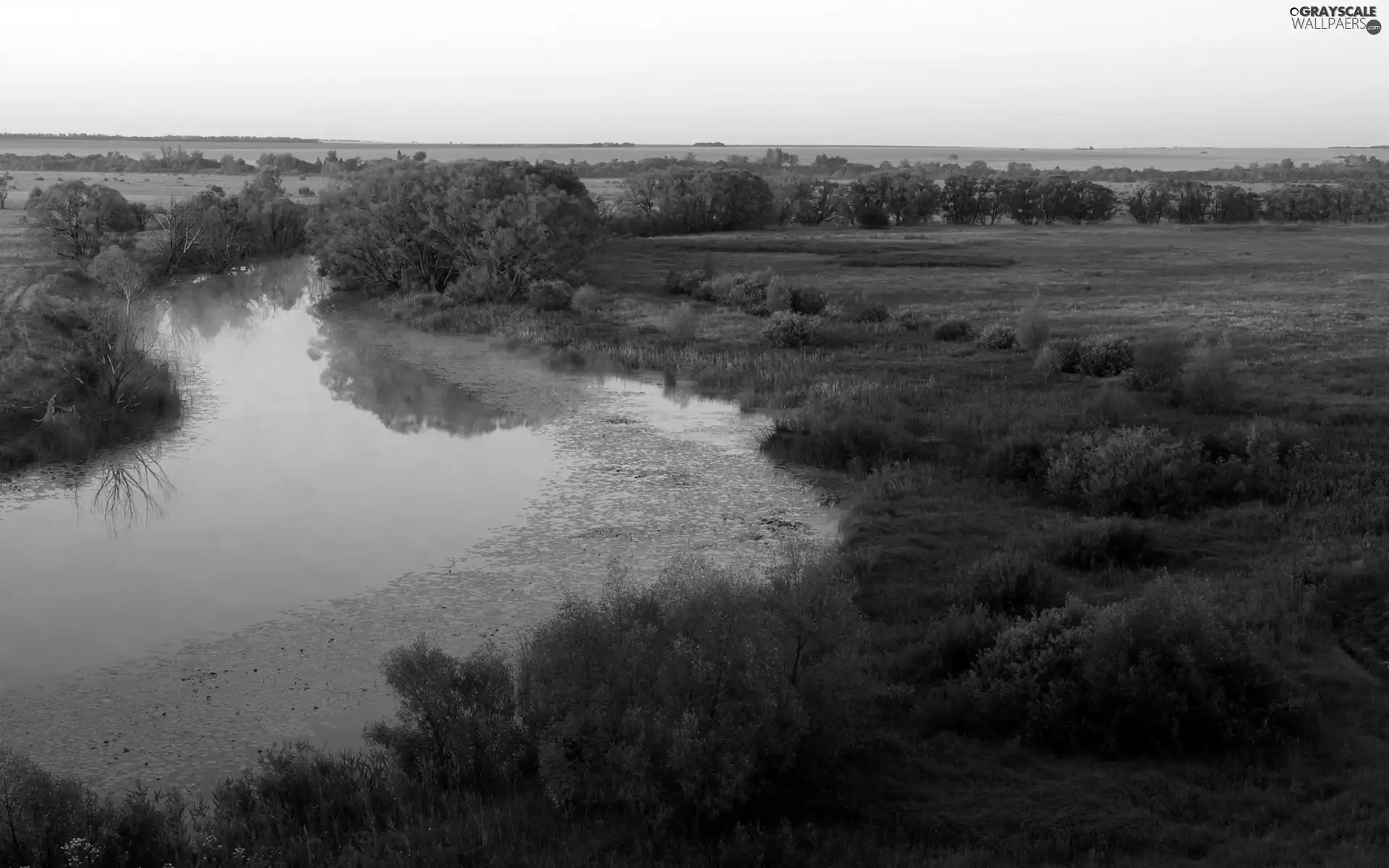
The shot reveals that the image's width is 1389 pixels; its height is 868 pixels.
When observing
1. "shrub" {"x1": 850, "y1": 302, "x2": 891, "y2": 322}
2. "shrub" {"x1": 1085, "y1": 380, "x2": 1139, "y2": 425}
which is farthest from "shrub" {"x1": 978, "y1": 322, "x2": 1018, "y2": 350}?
"shrub" {"x1": 1085, "y1": 380, "x2": 1139, "y2": 425}

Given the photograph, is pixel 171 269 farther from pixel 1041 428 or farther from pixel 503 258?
pixel 1041 428

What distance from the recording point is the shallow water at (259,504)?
1174 centimetres

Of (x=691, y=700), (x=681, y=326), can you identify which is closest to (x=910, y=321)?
(x=681, y=326)

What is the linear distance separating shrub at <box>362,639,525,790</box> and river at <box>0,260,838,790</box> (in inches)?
43.0

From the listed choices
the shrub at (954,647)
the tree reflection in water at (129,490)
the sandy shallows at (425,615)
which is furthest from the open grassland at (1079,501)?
the tree reflection in water at (129,490)

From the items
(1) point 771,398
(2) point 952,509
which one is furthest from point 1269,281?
(2) point 952,509

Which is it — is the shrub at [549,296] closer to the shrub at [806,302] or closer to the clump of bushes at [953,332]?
the shrub at [806,302]

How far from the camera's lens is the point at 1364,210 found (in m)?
67.8

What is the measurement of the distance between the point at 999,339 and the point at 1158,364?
4.74m

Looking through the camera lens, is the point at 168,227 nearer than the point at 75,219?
Yes

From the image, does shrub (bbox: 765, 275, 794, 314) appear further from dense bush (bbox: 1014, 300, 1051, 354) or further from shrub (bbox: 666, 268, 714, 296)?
dense bush (bbox: 1014, 300, 1051, 354)

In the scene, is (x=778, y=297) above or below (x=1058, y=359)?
above

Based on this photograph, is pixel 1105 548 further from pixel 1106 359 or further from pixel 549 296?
pixel 549 296

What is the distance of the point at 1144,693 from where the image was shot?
326 inches
